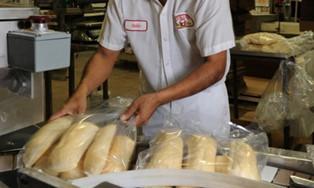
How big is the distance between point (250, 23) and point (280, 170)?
3.57 meters

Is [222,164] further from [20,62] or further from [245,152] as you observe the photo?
[20,62]

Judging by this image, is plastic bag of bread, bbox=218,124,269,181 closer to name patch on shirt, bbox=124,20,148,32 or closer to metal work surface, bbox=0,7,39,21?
name patch on shirt, bbox=124,20,148,32

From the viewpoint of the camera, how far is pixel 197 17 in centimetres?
124

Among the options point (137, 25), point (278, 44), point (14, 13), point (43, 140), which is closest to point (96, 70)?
→ point (137, 25)

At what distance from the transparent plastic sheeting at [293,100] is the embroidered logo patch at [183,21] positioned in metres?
1.56

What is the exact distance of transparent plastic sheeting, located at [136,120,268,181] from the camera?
0.69m

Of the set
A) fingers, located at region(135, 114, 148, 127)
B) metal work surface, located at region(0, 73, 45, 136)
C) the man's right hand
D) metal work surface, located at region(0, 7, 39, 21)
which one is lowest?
metal work surface, located at region(0, 73, 45, 136)

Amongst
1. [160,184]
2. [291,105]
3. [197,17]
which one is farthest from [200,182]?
[291,105]

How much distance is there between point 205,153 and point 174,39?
0.67m

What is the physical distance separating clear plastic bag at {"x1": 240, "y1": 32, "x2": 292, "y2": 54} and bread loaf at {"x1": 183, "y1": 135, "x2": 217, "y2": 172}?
214cm

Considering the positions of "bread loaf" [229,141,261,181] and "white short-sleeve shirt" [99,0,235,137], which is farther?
"white short-sleeve shirt" [99,0,235,137]

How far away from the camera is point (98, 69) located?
4.59 feet

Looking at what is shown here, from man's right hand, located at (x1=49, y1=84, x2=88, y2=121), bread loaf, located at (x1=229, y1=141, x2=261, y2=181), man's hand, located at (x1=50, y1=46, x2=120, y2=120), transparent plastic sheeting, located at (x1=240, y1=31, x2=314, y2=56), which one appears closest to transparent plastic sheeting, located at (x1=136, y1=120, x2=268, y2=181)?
bread loaf, located at (x1=229, y1=141, x2=261, y2=181)

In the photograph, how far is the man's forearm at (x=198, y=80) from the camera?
1.08 metres
